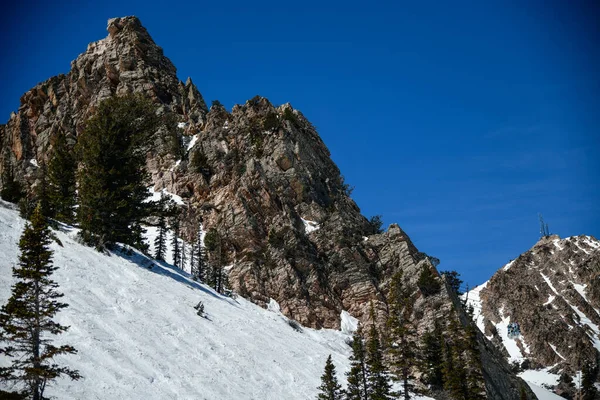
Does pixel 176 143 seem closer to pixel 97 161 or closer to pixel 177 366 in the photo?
pixel 97 161

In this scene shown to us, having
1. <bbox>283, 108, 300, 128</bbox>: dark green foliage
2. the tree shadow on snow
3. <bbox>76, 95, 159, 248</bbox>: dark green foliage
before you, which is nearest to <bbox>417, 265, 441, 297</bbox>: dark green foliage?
the tree shadow on snow

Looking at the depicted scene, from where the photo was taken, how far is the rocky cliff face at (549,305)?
141125 millimetres

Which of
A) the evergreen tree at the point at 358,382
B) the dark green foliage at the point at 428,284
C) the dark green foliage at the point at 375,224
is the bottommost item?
the evergreen tree at the point at 358,382

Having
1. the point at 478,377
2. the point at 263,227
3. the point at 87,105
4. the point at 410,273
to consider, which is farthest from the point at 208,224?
the point at 87,105

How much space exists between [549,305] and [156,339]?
161 meters

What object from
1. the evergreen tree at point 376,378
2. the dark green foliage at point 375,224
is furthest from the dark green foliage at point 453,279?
the evergreen tree at point 376,378

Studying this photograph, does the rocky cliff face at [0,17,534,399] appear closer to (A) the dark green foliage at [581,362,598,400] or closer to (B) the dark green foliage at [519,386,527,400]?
(B) the dark green foliage at [519,386,527,400]

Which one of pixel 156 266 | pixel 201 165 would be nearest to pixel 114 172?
pixel 156 266

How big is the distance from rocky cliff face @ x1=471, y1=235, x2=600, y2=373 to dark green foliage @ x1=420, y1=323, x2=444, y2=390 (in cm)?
9531

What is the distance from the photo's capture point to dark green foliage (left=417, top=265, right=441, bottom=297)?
67.7m

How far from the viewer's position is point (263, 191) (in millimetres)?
84688

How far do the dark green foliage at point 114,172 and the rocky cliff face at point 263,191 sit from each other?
22.1 metres

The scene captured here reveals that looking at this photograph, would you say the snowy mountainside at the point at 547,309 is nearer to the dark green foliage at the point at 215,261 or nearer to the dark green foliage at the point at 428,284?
the dark green foliage at the point at 428,284

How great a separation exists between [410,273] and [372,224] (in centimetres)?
2048
